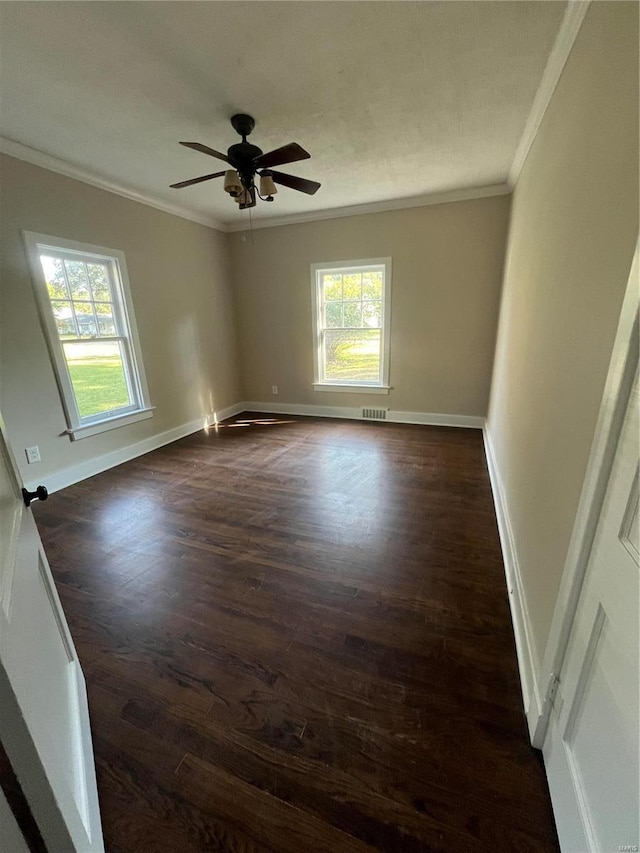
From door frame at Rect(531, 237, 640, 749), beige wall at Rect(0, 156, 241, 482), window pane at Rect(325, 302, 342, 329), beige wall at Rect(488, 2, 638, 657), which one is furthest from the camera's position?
window pane at Rect(325, 302, 342, 329)

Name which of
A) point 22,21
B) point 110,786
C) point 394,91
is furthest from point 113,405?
point 394,91

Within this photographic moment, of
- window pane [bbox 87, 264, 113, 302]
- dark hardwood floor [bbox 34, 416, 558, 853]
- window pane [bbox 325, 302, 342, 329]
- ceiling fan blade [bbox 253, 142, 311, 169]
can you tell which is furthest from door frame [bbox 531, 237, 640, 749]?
window pane [bbox 325, 302, 342, 329]

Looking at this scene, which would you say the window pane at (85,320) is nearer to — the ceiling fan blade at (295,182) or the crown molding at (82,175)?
the crown molding at (82,175)

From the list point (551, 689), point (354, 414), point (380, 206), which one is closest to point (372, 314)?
point (380, 206)

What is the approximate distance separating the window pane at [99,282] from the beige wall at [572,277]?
3.70m

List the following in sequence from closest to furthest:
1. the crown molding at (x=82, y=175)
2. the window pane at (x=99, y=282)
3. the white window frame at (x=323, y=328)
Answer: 1. the crown molding at (x=82, y=175)
2. the window pane at (x=99, y=282)
3. the white window frame at (x=323, y=328)

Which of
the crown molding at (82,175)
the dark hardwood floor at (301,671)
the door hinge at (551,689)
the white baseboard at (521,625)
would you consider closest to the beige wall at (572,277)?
the white baseboard at (521,625)

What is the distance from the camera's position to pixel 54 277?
9.74 ft

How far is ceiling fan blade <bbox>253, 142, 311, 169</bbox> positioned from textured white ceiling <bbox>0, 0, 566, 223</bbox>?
282 mm

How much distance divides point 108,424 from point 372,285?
11.5ft

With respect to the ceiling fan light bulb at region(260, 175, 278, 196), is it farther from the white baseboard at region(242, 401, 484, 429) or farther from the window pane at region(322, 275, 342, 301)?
the white baseboard at region(242, 401, 484, 429)

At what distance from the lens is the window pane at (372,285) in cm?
439

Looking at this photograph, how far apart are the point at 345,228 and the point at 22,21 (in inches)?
132

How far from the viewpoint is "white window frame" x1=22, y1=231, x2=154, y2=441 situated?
279 cm
